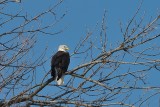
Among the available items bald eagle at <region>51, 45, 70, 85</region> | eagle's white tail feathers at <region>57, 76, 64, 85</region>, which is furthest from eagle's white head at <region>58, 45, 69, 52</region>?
eagle's white tail feathers at <region>57, 76, 64, 85</region>

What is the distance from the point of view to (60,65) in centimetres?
769

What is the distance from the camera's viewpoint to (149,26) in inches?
226

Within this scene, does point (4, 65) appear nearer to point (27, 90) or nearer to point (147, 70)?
point (27, 90)

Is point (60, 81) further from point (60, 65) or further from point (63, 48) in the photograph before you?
point (63, 48)

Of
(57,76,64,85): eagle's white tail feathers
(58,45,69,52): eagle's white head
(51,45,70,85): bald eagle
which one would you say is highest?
(58,45,69,52): eagle's white head

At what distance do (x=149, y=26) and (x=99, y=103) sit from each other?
1.06 meters

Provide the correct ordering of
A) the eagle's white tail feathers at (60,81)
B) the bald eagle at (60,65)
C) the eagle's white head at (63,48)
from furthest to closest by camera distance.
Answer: the eagle's white head at (63,48) → the bald eagle at (60,65) → the eagle's white tail feathers at (60,81)

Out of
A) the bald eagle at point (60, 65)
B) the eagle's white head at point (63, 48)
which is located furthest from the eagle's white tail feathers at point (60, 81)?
the eagle's white head at point (63, 48)

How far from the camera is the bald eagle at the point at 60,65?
7.01 metres

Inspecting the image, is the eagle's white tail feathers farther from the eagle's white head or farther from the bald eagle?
the eagle's white head

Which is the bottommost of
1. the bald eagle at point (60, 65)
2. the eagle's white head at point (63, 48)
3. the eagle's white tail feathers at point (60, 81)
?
the eagle's white tail feathers at point (60, 81)

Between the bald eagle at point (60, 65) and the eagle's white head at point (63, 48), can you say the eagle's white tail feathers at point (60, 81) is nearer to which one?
the bald eagle at point (60, 65)

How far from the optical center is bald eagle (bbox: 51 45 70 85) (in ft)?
23.0

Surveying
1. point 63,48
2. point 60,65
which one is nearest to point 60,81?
point 60,65
